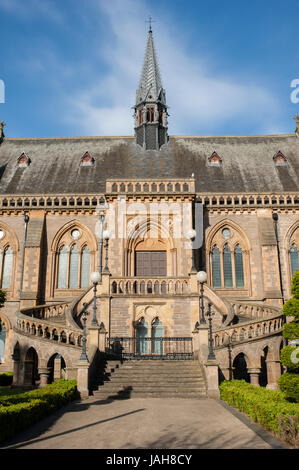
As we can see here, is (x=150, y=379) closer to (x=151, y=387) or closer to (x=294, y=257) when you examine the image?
(x=151, y=387)

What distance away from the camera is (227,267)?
30.6m

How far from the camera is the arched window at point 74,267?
98.5 ft

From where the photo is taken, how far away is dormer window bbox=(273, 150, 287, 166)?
35.2 meters

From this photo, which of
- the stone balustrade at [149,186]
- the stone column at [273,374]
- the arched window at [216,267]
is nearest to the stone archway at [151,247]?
the stone balustrade at [149,186]

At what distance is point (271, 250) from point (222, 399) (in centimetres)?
1537

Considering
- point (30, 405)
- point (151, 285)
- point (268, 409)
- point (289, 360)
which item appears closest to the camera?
point (268, 409)

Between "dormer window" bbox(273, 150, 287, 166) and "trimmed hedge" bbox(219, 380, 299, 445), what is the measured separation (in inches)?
956

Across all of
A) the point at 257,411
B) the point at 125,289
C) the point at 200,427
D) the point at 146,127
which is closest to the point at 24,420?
the point at 200,427

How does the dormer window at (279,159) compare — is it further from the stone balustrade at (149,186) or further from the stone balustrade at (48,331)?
the stone balustrade at (48,331)

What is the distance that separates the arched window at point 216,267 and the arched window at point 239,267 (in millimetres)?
1309

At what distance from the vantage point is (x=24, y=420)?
34.6 feet

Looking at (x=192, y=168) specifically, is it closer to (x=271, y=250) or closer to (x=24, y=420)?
(x=271, y=250)

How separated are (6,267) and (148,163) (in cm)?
1383

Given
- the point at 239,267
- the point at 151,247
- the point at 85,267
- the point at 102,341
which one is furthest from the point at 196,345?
the point at 85,267
